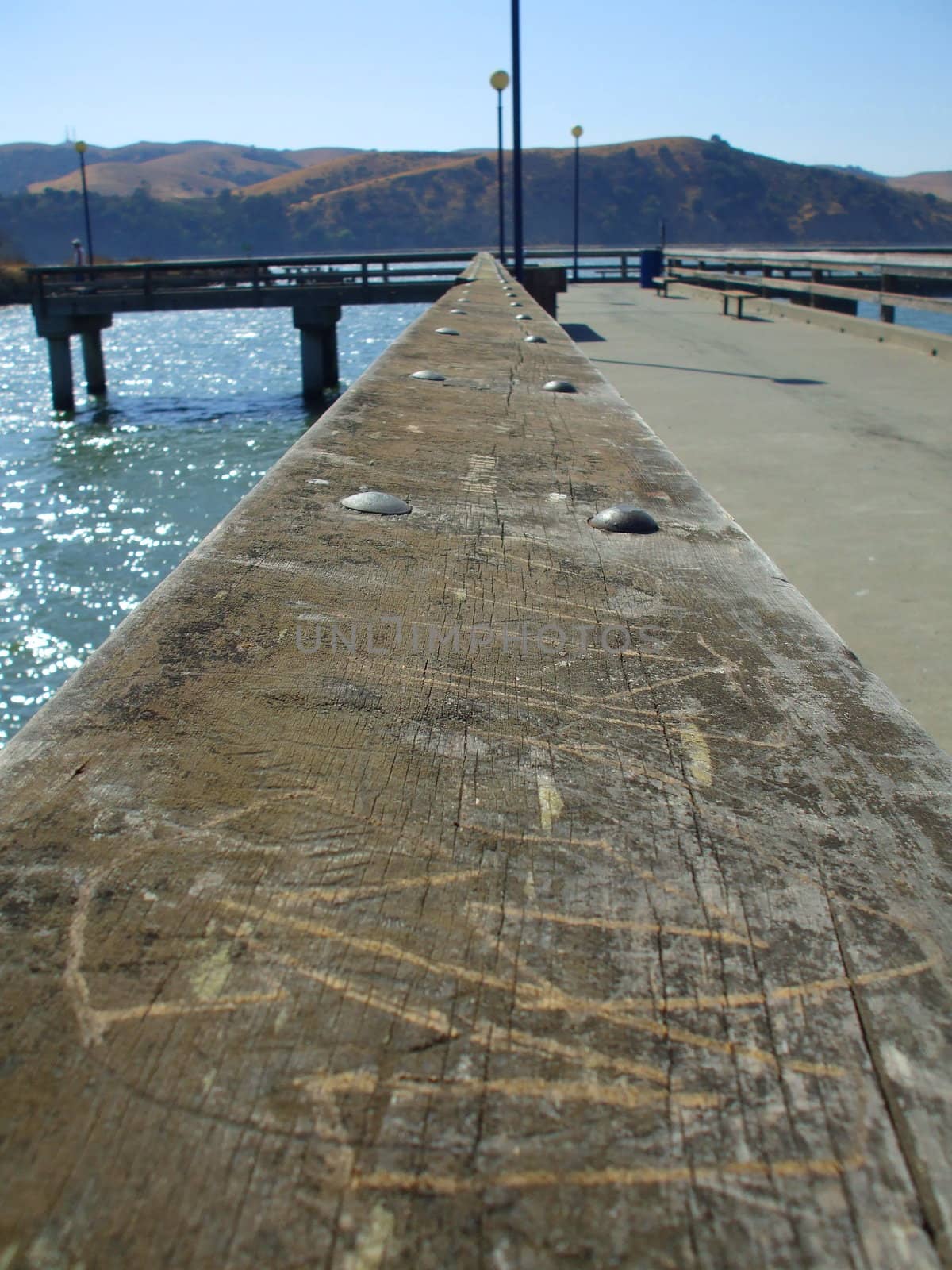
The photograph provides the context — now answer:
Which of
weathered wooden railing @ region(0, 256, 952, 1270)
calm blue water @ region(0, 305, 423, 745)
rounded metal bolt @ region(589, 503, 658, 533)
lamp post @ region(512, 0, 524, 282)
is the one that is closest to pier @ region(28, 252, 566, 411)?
calm blue water @ region(0, 305, 423, 745)

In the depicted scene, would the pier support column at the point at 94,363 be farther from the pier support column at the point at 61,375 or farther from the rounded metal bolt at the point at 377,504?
the rounded metal bolt at the point at 377,504

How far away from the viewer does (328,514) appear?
2.16 metres

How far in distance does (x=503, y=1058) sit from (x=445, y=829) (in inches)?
12.0

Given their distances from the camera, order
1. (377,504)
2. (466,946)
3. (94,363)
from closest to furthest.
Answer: (466,946) < (377,504) < (94,363)

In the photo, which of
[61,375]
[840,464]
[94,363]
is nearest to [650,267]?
[94,363]

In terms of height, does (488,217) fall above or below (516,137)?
above

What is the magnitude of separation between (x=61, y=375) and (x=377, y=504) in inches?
993

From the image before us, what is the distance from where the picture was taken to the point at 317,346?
25172 millimetres

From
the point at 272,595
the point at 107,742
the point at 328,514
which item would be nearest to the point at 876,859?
the point at 107,742

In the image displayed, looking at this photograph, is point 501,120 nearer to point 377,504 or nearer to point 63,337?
point 63,337

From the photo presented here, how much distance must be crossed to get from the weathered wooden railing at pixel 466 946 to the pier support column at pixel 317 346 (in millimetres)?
24136

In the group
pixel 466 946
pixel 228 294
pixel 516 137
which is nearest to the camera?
pixel 466 946

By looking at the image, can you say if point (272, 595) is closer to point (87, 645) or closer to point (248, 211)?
point (87, 645)

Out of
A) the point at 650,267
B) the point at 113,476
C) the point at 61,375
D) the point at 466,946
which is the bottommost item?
the point at 113,476
